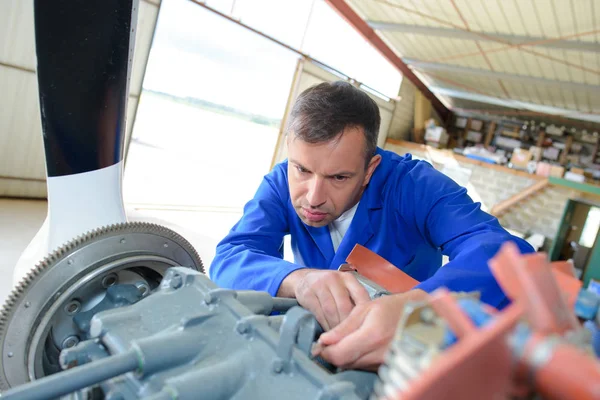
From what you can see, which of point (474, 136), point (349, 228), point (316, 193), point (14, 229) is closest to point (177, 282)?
point (316, 193)

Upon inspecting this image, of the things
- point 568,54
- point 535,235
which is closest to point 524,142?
point 535,235

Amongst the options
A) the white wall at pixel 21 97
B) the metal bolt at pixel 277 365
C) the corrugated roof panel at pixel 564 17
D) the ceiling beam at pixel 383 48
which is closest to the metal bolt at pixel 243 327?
the metal bolt at pixel 277 365

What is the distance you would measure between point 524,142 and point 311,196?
10.8 metres

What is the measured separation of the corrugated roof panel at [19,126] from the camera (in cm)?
422

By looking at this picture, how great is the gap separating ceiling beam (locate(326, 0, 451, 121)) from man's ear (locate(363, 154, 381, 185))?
20.8 feet

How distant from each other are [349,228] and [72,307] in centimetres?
88

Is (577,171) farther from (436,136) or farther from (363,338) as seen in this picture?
(363,338)

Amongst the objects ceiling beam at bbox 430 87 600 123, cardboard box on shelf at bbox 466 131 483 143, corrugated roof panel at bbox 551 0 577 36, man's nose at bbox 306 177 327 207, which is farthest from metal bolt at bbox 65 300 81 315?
cardboard box on shelf at bbox 466 131 483 143

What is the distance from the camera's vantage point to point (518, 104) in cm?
923

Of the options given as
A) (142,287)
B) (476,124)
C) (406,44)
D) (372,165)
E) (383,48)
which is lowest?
(142,287)

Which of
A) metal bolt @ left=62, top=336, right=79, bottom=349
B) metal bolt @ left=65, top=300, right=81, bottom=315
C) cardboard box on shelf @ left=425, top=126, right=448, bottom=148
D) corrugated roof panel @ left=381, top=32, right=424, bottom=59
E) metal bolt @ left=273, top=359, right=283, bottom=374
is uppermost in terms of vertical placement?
corrugated roof panel @ left=381, top=32, right=424, bottom=59

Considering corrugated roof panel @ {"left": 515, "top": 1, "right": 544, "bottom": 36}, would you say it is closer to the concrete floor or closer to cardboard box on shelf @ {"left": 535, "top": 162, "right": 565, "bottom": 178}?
cardboard box on shelf @ {"left": 535, "top": 162, "right": 565, "bottom": 178}

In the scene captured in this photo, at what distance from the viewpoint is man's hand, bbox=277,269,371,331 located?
2.60ft

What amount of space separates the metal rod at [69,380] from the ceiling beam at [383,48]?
7385 mm
